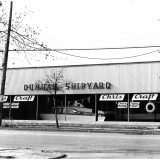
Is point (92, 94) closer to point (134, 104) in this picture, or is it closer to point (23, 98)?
point (134, 104)

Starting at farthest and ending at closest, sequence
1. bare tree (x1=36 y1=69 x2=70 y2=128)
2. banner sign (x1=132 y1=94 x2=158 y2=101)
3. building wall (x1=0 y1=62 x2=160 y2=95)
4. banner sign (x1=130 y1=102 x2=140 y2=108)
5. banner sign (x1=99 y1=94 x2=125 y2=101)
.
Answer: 1. bare tree (x1=36 y1=69 x2=70 y2=128)
2. banner sign (x1=99 y1=94 x2=125 y2=101)
3. banner sign (x1=130 y1=102 x2=140 y2=108)
4. building wall (x1=0 y1=62 x2=160 y2=95)
5. banner sign (x1=132 y1=94 x2=158 y2=101)

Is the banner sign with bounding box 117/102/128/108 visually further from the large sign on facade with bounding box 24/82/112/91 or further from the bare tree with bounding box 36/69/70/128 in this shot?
the bare tree with bounding box 36/69/70/128

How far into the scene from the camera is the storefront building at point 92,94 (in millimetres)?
30203

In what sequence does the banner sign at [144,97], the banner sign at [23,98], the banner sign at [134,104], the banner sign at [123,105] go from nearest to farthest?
the banner sign at [144,97], the banner sign at [134,104], the banner sign at [123,105], the banner sign at [23,98]

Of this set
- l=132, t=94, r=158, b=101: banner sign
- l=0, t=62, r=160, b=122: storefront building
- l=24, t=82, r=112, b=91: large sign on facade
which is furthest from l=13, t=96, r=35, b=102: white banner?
l=132, t=94, r=158, b=101: banner sign

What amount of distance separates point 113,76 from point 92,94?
2499mm

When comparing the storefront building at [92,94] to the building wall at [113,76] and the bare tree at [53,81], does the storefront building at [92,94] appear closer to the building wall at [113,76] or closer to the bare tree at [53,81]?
the building wall at [113,76]

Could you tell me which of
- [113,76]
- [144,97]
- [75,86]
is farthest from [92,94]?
[144,97]

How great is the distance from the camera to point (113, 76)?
3142 centimetres

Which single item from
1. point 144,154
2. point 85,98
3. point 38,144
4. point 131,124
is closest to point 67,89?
point 85,98

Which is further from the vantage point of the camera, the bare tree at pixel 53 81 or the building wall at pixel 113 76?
the bare tree at pixel 53 81

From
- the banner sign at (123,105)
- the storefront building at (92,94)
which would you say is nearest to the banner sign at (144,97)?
the storefront building at (92,94)

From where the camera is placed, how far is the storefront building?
30.2 metres

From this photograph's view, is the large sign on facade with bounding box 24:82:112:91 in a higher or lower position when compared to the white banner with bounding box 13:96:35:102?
higher
